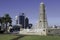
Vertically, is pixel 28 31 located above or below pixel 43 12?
below

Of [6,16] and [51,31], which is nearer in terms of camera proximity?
[51,31]

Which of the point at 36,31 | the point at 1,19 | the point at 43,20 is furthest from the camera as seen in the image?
the point at 43,20

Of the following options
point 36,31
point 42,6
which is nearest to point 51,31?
point 36,31

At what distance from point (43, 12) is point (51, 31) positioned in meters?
28.2

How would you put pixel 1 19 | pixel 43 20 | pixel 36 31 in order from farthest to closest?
pixel 43 20 < pixel 1 19 < pixel 36 31

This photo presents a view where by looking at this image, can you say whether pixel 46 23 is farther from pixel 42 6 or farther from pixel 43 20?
pixel 42 6

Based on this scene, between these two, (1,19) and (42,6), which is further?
(42,6)

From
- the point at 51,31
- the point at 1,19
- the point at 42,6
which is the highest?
the point at 42,6

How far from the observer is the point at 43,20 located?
11131cm

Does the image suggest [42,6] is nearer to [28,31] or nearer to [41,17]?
[41,17]

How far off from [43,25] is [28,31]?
2497 cm

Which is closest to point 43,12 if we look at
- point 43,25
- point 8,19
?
point 43,25

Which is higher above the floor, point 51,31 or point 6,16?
point 6,16

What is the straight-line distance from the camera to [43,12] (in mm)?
112812
